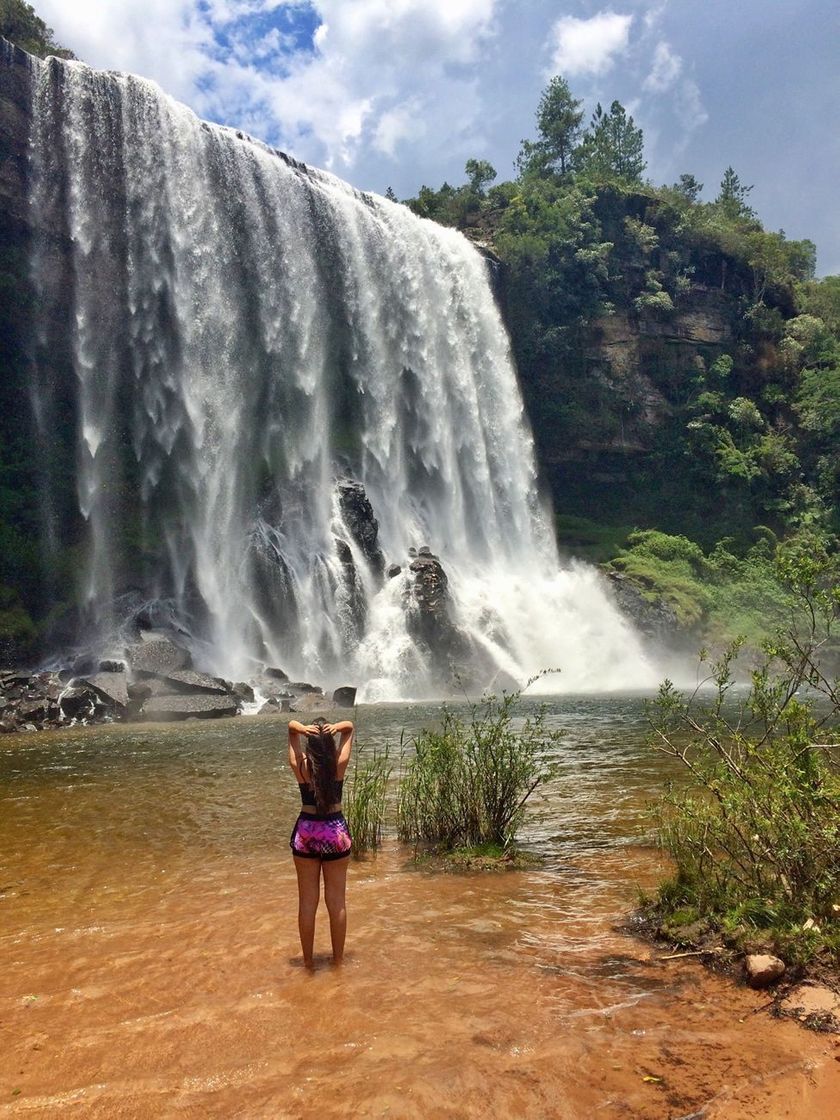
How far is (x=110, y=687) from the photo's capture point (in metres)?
18.8

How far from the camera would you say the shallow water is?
2.75 m

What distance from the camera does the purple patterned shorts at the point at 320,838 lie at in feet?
13.4

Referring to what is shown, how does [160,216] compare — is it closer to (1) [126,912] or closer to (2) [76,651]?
(2) [76,651]

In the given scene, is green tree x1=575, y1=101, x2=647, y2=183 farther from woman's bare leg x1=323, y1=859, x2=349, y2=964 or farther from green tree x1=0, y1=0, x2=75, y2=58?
woman's bare leg x1=323, y1=859, x2=349, y2=964

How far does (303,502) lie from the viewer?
29.5 m

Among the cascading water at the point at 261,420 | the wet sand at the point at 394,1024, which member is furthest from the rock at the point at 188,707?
the wet sand at the point at 394,1024

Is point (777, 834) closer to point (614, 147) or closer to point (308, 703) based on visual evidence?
point (308, 703)

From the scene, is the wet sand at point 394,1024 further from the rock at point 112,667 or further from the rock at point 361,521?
the rock at point 361,521

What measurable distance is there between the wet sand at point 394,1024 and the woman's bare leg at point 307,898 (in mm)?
124

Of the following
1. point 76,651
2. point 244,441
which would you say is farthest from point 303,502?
point 76,651

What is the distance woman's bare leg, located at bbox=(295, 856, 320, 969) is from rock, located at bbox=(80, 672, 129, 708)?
15678 millimetres

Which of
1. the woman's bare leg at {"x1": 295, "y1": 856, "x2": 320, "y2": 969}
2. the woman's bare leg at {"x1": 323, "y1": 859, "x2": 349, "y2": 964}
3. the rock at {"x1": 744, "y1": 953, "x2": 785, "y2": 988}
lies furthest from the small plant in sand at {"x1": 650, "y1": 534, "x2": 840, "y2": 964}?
the woman's bare leg at {"x1": 295, "y1": 856, "x2": 320, "y2": 969}

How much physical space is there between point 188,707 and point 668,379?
3371 cm

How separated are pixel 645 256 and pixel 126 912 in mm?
45464
